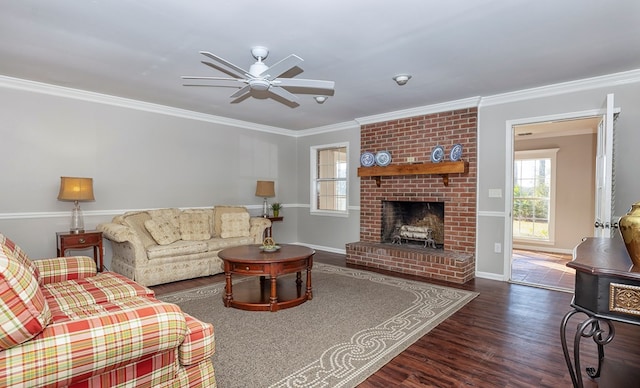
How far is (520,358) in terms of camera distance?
2391 millimetres

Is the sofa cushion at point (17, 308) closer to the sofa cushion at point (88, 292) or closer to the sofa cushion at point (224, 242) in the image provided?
the sofa cushion at point (88, 292)

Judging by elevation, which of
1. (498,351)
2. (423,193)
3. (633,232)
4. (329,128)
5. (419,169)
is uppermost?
(329,128)

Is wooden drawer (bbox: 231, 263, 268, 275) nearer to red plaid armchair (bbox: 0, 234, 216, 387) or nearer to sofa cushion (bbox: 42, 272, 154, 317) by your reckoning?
sofa cushion (bbox: 42, 272, 154, 317)

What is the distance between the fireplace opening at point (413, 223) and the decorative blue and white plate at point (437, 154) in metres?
0.75

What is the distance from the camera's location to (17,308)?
1252 millimetres

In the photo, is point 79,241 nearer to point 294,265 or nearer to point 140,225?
point 140,225

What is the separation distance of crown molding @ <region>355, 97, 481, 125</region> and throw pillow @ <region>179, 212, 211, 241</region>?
3009 millimetres

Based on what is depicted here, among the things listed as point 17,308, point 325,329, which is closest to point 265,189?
point 325,329

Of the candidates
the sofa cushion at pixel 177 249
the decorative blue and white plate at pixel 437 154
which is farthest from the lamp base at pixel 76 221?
the decorative blue and white plate at pixel 437 154

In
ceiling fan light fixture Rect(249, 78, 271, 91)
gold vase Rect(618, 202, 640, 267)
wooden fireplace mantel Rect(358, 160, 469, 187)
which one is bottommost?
gold vase Rect(618, 202, 640, 267)

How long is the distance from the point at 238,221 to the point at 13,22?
335 centimetres

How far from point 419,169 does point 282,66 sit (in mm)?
2996

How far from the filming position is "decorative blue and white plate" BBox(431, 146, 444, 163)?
4.82 m

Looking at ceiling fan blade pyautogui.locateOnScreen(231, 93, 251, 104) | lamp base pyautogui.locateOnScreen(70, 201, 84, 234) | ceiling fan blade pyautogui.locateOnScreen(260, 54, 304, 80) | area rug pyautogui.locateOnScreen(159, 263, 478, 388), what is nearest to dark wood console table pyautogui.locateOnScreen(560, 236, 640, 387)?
area rug pyautogui.locateOnScreen(159, 263, 478, 388)
